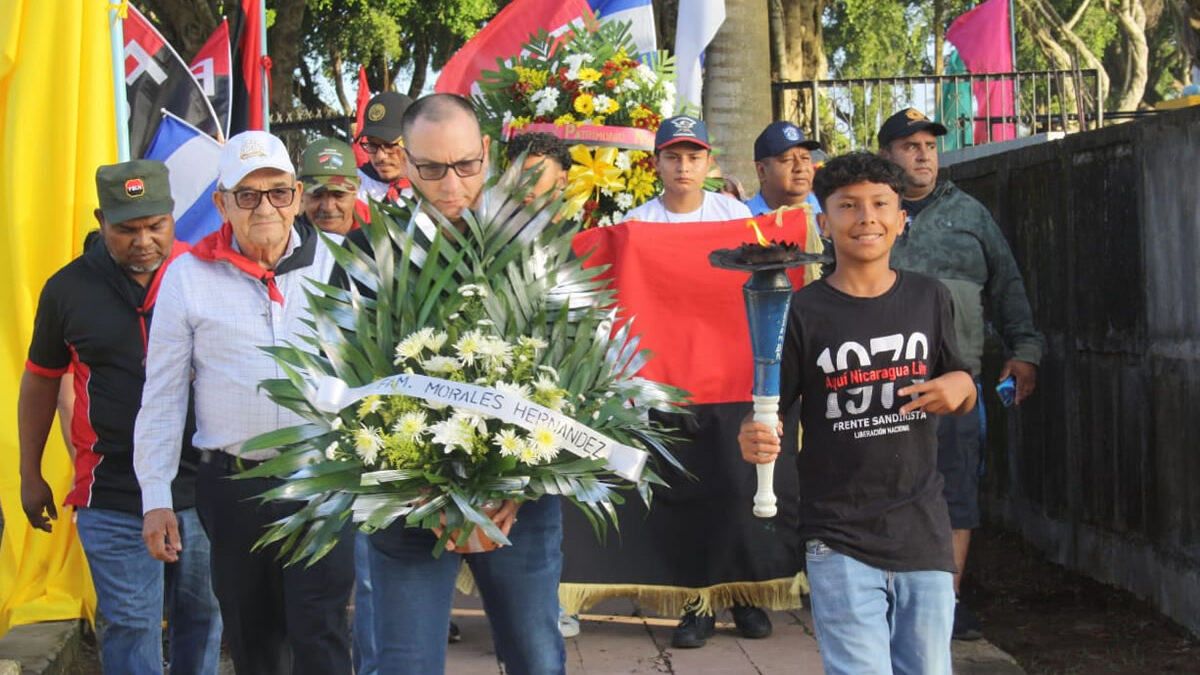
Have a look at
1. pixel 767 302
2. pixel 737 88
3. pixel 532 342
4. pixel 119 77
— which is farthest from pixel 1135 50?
pixel 532 342

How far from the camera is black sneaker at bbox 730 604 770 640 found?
22.3ft

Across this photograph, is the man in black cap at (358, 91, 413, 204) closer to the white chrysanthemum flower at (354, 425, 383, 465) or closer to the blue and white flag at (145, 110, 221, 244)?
the blue and white flag at (145, 110, 221, 244)

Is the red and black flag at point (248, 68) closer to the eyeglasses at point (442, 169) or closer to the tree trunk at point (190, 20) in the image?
the eyeglasses at point (442, 169)

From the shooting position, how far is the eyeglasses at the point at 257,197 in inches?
179

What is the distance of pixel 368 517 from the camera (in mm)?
3639

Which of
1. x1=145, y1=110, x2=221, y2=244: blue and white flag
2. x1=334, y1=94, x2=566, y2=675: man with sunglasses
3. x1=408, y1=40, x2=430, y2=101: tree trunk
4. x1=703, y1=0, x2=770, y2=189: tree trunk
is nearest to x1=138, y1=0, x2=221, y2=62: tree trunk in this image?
x1=703, y1=0, x2=770, y2=189: tree trunk

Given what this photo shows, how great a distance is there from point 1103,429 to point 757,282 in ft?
Answer: 12.4

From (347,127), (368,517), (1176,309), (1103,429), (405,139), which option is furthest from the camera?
(347,127)

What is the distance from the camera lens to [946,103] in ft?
67.2

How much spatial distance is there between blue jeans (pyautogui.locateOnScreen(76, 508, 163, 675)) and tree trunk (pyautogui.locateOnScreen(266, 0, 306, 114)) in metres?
19.0

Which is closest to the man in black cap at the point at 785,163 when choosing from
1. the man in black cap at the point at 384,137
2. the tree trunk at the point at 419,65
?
the man in black cap at the point at 384,137

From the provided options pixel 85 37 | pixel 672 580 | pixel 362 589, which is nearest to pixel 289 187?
pixel 362 589

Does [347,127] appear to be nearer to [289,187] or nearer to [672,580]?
[672,580]

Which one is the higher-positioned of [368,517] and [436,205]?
[436,205]
